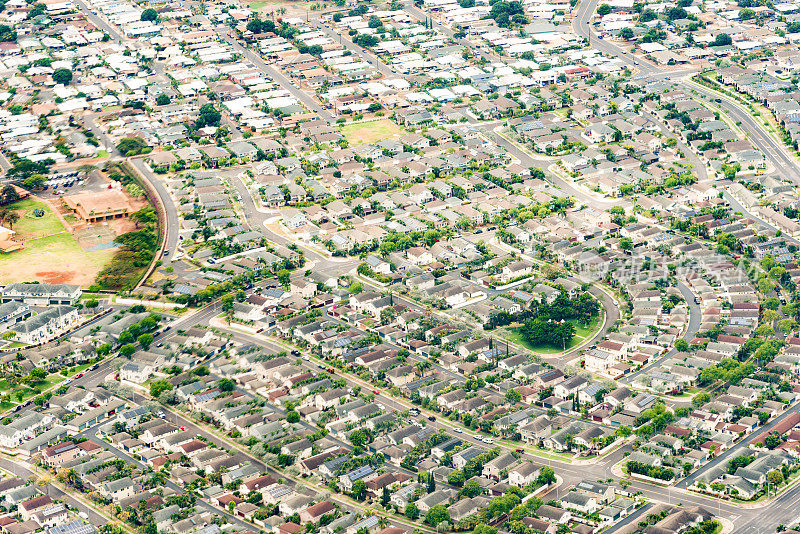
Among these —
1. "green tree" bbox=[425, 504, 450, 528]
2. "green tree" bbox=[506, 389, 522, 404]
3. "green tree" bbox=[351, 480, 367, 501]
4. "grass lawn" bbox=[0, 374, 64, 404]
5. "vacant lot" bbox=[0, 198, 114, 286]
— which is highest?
"green tree" bbox=[425, 504, 450, 528]

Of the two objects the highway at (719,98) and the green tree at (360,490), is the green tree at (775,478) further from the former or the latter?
the highway at (719,98)

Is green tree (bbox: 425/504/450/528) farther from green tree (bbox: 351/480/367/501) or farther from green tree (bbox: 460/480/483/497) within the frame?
green tree (bbox: 351/480/367/501)

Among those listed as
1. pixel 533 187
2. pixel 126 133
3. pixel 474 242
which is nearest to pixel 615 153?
pixel 533 187

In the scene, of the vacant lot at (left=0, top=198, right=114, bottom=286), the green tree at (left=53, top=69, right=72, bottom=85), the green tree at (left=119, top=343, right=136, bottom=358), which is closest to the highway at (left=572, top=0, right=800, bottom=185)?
the green tree at (left=119, top=343, right=136, bottom=358)

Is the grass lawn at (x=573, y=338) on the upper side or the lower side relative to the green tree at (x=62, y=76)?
upper

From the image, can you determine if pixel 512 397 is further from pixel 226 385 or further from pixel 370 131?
pixel 370 131

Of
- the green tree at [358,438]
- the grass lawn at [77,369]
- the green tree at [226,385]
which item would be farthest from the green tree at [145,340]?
the green tree at [358,438]

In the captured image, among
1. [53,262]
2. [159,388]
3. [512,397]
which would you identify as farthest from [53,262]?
[512,397]
